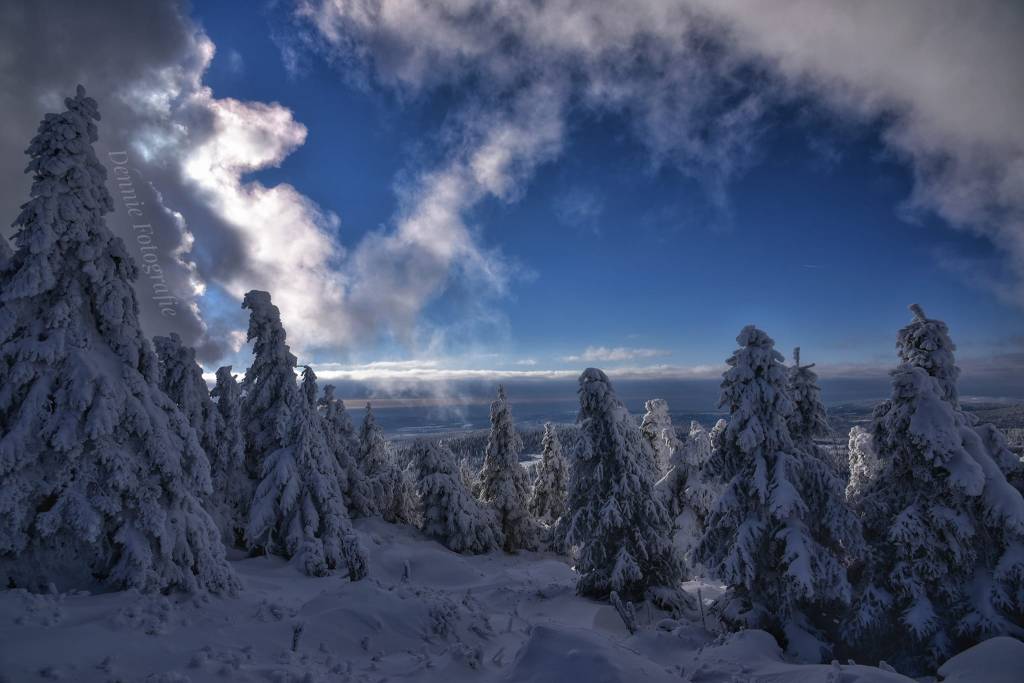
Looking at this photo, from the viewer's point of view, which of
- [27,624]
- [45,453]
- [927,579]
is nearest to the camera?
[27,624]

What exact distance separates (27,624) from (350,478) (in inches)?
1095

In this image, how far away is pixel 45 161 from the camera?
1182cm

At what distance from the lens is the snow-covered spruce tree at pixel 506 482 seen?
3856 centimetres

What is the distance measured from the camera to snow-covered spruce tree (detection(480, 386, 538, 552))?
3856 cm

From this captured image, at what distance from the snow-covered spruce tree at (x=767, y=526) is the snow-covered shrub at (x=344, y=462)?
87.4ft

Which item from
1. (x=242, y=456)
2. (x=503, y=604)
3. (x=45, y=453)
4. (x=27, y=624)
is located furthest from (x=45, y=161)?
(x=503, y=604)

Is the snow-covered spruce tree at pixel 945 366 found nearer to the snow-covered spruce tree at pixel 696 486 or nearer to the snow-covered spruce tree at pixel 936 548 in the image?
the snow-covered spruce tree at pixel 936 548

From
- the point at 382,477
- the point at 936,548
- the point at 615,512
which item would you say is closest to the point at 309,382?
the point at 382,477

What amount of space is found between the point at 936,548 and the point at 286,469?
81.4 ft

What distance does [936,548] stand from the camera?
42.7 ft

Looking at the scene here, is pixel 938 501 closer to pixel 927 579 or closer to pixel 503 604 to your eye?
pixel 927 579

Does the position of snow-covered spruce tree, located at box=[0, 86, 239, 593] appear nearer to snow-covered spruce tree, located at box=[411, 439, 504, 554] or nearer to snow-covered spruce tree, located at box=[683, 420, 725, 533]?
snow-covered spruce tree, located at box=[411, 439, 504, 554]

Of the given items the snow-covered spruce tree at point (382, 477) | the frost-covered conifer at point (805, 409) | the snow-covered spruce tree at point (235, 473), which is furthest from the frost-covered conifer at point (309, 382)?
the frost-covered conifer at point (805, 409)

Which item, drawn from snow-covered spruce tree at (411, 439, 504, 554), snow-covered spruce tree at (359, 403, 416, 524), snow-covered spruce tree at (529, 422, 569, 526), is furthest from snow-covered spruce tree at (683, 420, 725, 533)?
snow-covered spruce tree at (359, 403, 416, 524)
